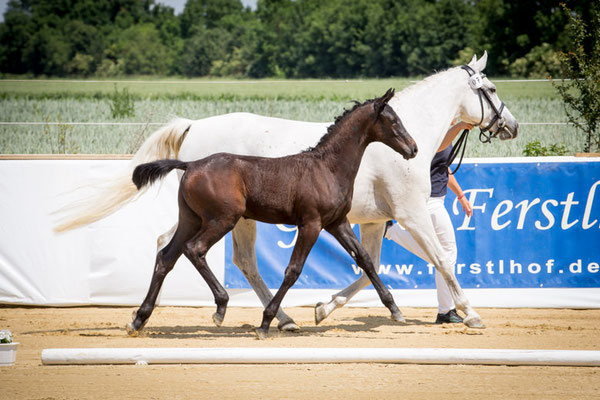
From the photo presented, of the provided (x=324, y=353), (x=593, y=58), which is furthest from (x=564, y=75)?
(x=324, y=353)

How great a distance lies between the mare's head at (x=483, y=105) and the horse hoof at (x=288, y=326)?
2.51m

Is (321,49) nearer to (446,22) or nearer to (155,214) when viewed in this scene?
(446,22)

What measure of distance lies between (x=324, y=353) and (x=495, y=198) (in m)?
4.08

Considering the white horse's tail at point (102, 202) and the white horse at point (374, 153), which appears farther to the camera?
the white horse's tail at point (102, 202)

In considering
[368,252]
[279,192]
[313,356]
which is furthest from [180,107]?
[313,356]

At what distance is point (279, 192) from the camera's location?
5.73 metres

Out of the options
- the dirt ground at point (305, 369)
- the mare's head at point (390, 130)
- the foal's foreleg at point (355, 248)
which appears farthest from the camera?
the foal's foreleg at point (355, 248)

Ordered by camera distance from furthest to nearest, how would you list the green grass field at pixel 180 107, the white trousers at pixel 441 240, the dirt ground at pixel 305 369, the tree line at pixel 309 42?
the tree line at pixel 309 42 < the green grass field at pixel 180 107 < the white trousers at pixel 441 240 < the dirt ground at pixel 305 369

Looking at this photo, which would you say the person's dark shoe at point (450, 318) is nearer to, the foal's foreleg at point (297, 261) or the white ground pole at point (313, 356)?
the foal's foreleg at point (297, 261)

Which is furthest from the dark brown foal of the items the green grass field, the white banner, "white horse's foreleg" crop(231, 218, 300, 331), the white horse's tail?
the green grass field

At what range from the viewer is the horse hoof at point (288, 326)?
633cm

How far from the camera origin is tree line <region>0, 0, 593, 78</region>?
1731 inches

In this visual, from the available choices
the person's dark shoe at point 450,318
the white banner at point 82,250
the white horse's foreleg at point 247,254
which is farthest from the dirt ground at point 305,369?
the white banner at point 82,250

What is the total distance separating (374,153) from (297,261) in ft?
4.41
